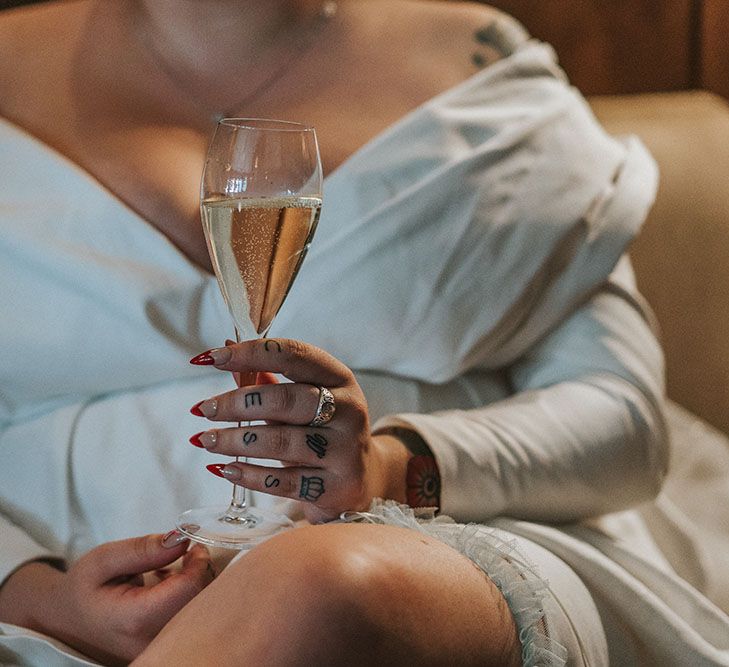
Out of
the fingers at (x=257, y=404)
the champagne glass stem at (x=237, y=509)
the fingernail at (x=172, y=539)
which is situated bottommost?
the fingernail at (x=172, y=539)

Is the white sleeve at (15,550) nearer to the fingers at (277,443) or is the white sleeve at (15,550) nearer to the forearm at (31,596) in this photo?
the forearm at (31,596)

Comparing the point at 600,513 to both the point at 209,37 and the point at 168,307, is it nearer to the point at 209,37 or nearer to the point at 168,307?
the point at 168,307

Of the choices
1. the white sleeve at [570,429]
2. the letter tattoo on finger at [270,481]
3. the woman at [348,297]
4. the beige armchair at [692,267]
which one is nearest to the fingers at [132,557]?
the woman at [348,297]

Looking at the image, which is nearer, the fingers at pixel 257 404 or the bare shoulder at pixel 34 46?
the fingers at pixel 257 404

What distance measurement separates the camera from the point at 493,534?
2.56ft

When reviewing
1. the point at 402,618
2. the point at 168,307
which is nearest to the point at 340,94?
the point at 168,307

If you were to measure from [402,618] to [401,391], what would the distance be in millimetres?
507

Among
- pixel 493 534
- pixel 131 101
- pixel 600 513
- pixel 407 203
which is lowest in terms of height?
pixel 600 513

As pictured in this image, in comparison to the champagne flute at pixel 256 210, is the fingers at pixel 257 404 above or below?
below

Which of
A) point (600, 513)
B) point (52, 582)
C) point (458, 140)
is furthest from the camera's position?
point (458, 140)

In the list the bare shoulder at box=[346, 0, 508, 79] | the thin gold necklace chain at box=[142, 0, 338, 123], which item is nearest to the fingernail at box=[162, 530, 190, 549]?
the thin gold necklace chain at box=[142, 0, 338, 123]

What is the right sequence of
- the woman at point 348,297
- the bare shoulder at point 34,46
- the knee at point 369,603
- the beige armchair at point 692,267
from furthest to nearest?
the beige armchair at point 692,267 < the bare shoulder at point 34,46 < the woman at point 348,297 < the knee at point 369,603

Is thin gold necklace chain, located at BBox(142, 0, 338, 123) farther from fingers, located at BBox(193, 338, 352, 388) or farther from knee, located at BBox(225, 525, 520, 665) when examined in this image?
knee, located at BBox(225, 525, 520, 665)

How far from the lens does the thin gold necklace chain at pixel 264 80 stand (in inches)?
47.6
